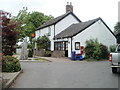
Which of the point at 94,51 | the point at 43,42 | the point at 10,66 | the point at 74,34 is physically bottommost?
the point at 10,66

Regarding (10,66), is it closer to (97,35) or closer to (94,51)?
(94,51)

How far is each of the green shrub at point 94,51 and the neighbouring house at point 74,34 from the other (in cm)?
163

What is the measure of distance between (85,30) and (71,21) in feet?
21.5

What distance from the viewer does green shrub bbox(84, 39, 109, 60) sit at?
Result: 21052mm

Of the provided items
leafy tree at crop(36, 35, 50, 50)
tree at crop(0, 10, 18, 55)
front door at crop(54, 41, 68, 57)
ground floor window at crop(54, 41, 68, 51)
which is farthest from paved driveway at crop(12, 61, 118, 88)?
leafy tree at crop(36, 35, 50, 50)

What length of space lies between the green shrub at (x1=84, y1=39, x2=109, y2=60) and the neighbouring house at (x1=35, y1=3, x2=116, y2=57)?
163 centimetres

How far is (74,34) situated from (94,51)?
146 inches

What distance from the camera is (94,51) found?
826 inches

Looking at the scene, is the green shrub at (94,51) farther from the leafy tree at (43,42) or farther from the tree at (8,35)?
the tree at (8,35)

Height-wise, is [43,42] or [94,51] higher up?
[43,42]


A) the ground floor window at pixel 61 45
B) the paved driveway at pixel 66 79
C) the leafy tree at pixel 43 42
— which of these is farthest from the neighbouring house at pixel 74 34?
the paved driveway at pixel 66 79

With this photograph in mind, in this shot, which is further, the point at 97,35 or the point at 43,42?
the point at 43,42

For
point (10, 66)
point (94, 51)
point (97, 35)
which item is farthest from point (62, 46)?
point (10, 66)

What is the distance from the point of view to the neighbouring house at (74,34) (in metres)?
23.4
